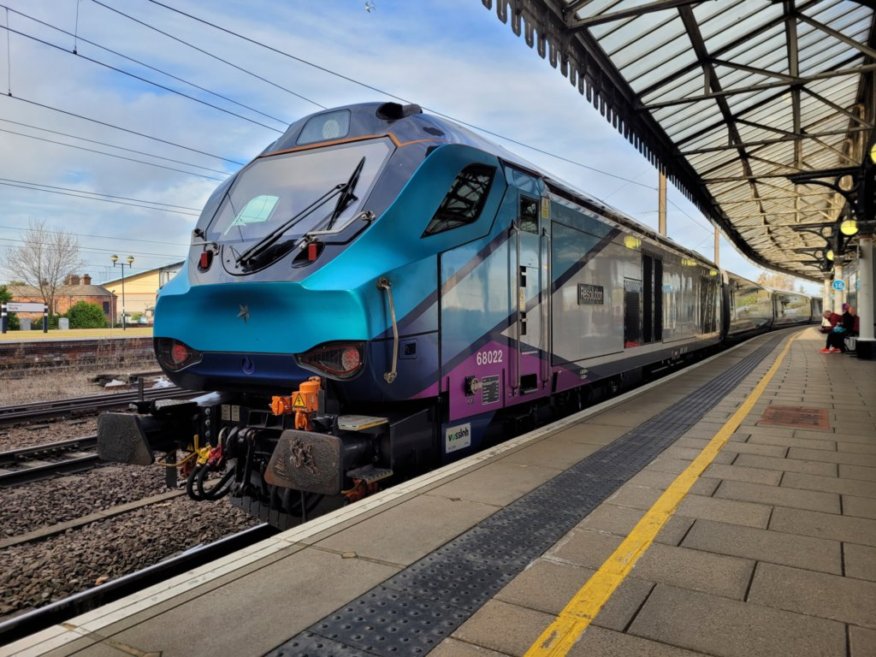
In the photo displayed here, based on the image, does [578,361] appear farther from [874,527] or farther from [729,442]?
[874,527]

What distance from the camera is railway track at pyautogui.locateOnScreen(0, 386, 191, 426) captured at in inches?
371

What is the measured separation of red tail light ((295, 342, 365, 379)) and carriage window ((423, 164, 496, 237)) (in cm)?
101

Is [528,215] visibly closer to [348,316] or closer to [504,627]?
[348,316]

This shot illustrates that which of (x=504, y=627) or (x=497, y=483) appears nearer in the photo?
(x=504, y=627)

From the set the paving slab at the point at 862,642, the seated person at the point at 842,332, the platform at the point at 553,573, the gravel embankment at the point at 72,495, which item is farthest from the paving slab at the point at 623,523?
the seated person at the point at 842,332

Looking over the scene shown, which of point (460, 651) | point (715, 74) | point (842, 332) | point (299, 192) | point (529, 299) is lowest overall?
point (460, 651)

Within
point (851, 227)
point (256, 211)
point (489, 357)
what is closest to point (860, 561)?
point (489, 357)

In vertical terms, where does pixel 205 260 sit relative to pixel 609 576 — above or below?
above

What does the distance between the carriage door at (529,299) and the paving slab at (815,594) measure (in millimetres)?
2838

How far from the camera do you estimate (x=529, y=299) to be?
5.79 metres

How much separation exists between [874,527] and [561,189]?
4.16m

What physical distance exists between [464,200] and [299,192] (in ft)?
4.22

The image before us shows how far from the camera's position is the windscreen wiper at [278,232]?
4508 mm

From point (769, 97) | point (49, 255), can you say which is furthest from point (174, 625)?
point (49, 255)
